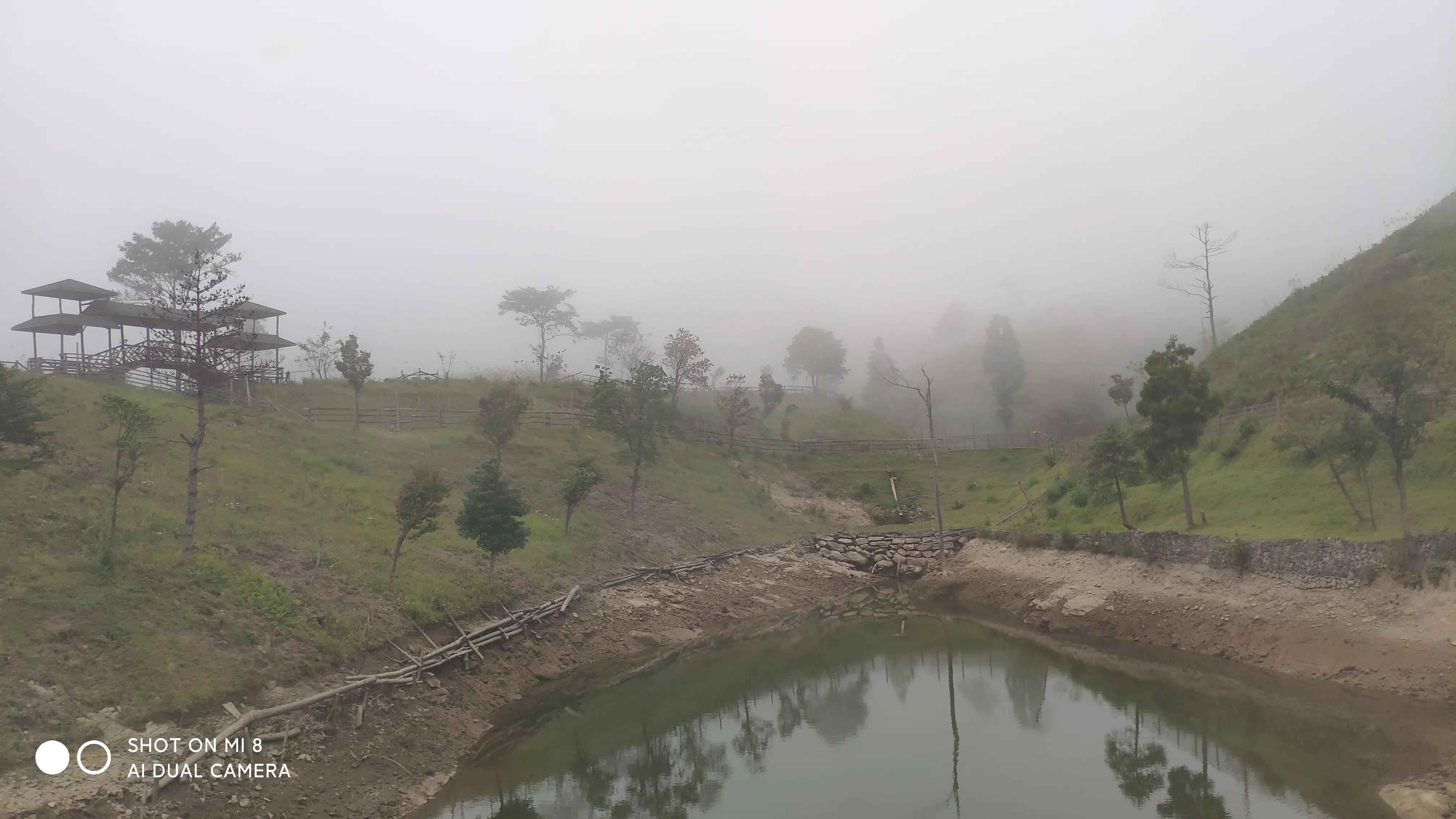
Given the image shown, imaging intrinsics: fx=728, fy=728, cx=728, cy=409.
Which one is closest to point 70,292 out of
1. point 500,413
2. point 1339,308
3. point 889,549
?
point 500,413

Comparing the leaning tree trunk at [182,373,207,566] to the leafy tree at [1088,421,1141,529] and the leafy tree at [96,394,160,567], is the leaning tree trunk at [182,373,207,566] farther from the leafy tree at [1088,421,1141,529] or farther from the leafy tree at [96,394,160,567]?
the leafy tree at [1088,421,1141,529]

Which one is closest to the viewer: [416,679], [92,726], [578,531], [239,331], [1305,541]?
[92,726]

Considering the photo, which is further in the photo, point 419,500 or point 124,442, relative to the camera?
point 419,500

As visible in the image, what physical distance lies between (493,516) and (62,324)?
27.1m

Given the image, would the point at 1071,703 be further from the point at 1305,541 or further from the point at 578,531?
the point at 578,531

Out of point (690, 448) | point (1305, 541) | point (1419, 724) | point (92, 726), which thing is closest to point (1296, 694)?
point (1419, 724)

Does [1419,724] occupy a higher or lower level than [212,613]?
lower

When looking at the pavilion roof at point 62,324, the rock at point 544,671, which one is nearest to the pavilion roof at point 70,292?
the pavilion roof at point 62,324

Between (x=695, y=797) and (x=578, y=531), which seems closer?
(x=695, y=797)

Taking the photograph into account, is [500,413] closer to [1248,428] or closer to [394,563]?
[394,563]

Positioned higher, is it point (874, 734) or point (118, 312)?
point (118, 312)

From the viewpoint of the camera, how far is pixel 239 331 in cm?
1681

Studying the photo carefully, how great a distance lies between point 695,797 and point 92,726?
9343 mm

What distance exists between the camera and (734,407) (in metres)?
52.9
